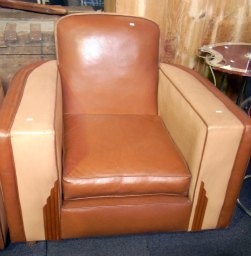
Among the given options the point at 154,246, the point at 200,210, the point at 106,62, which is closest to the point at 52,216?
the point at 154,246

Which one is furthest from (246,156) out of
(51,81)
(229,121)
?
(51,81)

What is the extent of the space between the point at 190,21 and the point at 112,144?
96 centimetres

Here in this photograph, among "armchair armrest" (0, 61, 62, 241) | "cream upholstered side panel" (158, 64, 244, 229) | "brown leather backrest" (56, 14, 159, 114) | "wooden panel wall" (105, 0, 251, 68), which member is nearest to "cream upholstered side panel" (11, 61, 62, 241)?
"armchair armrest" (0, 61, 62, 241)

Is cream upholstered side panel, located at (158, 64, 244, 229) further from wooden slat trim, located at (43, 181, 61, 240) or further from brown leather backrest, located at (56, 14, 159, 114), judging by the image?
wooden slat trim, located at (43, 181, 61, 240)

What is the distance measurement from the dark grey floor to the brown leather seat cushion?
10.6 inches

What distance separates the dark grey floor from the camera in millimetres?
1200

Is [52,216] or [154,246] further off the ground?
[52,216]

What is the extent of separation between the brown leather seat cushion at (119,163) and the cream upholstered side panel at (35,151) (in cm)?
10

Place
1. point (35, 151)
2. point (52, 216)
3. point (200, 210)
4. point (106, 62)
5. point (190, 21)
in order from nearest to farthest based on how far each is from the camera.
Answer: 1. point (35, 151)
2. point (52, 216)
3. point (200, 210)
4. point (106, 62)
5. point (190, 21)

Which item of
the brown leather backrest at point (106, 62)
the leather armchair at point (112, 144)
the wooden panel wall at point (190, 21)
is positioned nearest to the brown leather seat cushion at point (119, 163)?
the leather armchair at point (112, 144)

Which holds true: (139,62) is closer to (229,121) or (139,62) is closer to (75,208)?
(229,121)

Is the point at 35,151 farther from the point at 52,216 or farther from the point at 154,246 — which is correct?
the point at 154,246

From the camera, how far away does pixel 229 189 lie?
45.8 inches

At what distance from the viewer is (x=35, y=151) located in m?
0.93
